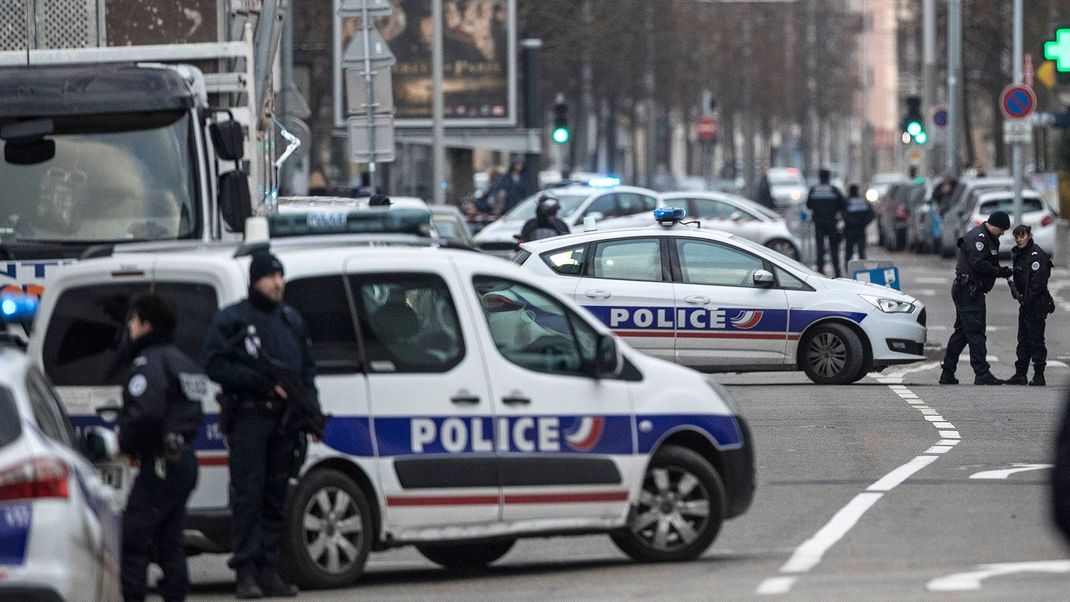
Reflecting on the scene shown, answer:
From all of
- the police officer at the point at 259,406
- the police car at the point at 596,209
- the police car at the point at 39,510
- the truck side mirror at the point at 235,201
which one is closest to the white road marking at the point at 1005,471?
the truck side mirror at the point at 235,201

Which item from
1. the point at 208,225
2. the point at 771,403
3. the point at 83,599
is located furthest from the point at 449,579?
the point at 771,403

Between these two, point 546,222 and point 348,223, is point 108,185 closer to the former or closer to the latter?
point 348,223

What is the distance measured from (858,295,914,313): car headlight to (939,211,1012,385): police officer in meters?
0.54

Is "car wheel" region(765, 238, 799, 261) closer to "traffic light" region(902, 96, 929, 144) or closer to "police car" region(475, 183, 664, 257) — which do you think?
"police car" region(475, 183, 664, 257)

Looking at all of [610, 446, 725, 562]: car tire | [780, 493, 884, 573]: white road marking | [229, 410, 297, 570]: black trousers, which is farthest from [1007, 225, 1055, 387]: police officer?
[229, 410, 297, 570]: black trousers

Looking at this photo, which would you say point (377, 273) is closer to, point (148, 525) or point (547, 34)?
point (148, 525)

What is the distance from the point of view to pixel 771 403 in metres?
18.0

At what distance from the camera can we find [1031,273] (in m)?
19.6

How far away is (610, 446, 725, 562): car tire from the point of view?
1021 centimetres

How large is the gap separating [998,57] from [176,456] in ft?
200

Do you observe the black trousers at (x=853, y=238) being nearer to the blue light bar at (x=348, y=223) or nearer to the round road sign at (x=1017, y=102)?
the round road sign at (x=1017, y=102)

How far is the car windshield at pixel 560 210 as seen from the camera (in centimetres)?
3600

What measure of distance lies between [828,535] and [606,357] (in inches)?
69.3

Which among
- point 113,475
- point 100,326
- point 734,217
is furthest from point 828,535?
point 734,217
